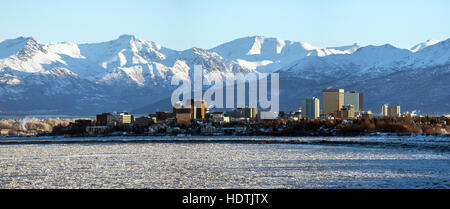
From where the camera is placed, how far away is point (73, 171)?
72312mm

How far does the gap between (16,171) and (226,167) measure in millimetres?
19066

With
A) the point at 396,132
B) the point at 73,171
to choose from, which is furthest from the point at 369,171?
the point at 396,132

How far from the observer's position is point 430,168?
71312mm

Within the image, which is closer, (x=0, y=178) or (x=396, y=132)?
(x=0, y=178)
